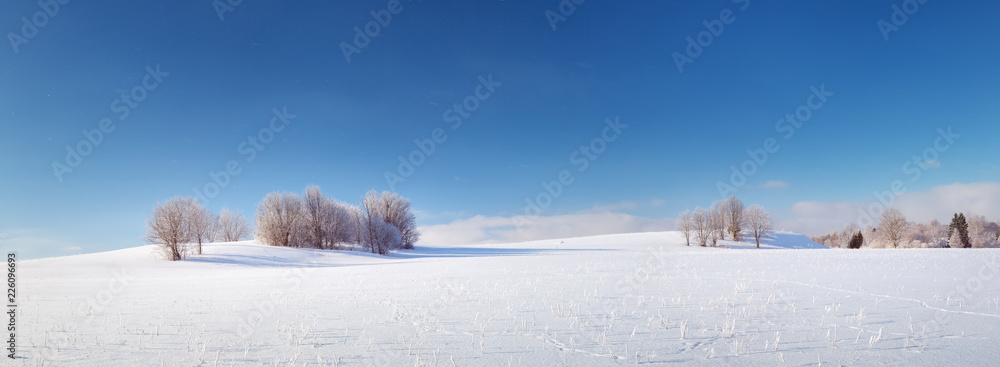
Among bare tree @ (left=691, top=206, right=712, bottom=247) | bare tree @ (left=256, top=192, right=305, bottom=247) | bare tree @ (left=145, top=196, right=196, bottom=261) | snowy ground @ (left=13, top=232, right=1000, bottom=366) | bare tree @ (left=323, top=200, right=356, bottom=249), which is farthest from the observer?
bare tree @ (left=691, top=206, right=712, bottom=247)

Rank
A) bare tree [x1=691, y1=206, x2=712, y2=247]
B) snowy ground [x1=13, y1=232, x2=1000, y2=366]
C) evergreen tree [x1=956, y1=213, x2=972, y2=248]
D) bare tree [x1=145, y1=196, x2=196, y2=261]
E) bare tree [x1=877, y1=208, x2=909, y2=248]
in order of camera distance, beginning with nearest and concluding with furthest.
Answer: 1. snowy ground [x1=13, y1=232, x2=1000, y2=366]
2. bare tree [x1=145, y1=196, x2=196, y2=261]
3. bare tree [x1=877, y1=208, x2=909, y2=248]
4. evergreen tree [x1=956, y1=213, x2=972, y2=248]
5. bare tree [x1=691, y1=206, x2=712, y2=247]

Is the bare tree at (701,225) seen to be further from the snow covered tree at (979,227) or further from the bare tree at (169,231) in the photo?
the bare tree at (169,231)

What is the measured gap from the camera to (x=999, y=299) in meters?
7.93

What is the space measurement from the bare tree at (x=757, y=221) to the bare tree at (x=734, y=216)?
82cm

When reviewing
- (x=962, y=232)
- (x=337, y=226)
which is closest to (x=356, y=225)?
(x=337, y=226)

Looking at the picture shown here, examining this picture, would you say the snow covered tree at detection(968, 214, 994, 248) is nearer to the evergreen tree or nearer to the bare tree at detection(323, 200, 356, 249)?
the evergreen tree

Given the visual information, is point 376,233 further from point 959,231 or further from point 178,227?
point 959,231

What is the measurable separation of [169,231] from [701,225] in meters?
60.5

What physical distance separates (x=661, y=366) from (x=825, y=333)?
290 cm

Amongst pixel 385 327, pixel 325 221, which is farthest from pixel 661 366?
pixel 325 221

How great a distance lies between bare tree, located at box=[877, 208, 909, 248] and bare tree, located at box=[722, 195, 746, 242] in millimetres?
16045

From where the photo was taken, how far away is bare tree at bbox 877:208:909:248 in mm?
47594

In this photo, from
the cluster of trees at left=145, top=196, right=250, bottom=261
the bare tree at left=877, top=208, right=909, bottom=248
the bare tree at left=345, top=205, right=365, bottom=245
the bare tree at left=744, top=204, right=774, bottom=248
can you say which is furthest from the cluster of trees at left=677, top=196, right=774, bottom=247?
the cluster of trees at left=145, top=196, right=250, bottom=261

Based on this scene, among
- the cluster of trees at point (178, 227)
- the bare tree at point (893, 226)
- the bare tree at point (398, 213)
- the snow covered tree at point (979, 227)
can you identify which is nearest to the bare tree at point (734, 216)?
the bare tree at point (893, 226)
